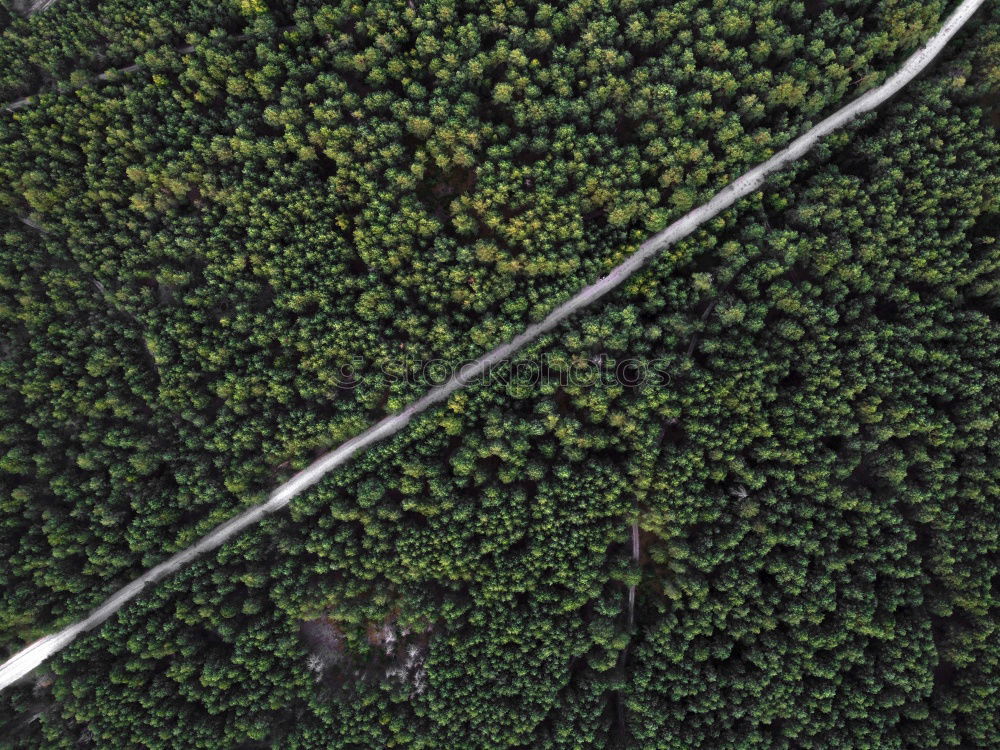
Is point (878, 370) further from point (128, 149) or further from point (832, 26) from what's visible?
point (128, 149)

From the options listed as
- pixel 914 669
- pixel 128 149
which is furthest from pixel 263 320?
pixel 914 669

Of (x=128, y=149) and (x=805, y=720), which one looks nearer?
(x=805, y=720)

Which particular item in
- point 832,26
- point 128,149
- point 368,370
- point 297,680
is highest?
point 832,26

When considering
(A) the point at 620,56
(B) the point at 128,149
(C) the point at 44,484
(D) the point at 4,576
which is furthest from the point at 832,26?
(D) the point at 4,576

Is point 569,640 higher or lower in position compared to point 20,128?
Result: lower

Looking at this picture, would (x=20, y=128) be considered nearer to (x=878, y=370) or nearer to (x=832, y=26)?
(x=832, y=26)

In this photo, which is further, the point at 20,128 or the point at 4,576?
the point at 20,128
